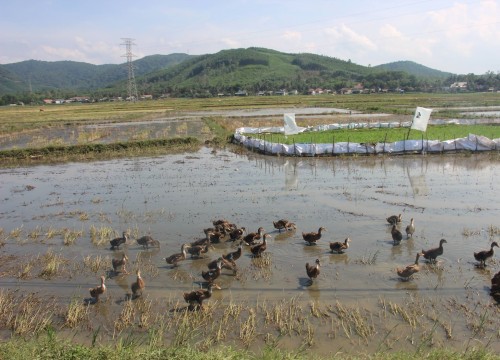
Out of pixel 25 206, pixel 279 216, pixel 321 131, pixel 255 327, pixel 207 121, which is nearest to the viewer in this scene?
pixel 255 327

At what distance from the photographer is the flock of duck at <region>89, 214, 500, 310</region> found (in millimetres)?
9680

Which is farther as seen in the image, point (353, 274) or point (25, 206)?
point (25, 206)

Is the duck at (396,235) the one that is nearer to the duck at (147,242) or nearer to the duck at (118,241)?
the duck at (147,242)

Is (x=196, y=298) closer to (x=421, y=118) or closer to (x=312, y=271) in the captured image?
(x=312, y=271)

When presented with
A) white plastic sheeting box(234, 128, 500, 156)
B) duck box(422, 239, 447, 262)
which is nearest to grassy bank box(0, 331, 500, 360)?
duck box(422, 239, 447, 262)

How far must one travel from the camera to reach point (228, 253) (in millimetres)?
12297

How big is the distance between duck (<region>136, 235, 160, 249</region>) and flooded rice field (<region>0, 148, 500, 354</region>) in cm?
30

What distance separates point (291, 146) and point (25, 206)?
1629cm

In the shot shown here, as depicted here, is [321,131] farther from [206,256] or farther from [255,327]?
[255,327]

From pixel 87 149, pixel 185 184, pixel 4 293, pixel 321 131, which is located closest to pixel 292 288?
pixel 4 293

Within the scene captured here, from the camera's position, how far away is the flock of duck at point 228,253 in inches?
381

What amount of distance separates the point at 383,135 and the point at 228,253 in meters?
23.7

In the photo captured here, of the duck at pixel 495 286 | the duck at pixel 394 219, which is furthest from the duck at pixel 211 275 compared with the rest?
the duck at pixel 394 219

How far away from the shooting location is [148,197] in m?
18.9
